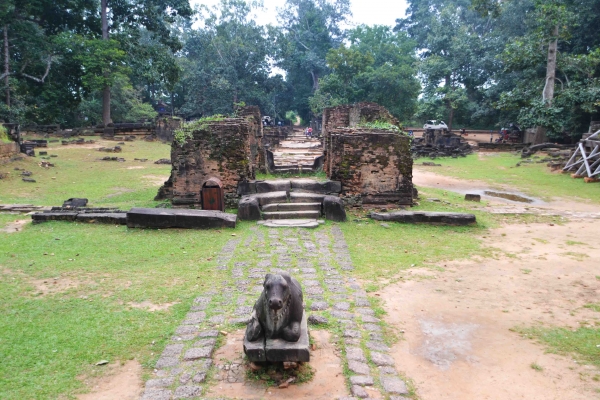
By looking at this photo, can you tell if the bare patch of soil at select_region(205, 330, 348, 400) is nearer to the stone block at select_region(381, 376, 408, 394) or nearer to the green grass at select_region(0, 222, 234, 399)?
the stone block at select_region(381, 376, 408, 394)

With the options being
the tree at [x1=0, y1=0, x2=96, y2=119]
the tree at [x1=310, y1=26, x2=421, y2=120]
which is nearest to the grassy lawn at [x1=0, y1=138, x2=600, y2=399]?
the tree at [x1=0, y1=0, x2=96, y2=119]

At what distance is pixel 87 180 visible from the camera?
16047mm

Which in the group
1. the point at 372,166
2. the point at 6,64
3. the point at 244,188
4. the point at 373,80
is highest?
the point at 373,80

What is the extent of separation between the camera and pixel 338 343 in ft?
14.4

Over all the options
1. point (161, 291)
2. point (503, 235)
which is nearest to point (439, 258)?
point (503, 235)

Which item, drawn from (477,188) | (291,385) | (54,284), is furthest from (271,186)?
(477,188)

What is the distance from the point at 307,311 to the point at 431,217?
213 inches

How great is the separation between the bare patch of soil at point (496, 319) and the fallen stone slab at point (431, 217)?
1338 millimetres

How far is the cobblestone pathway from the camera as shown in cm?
373

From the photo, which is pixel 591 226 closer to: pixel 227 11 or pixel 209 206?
pixel 209 206

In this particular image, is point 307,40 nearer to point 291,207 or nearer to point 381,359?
point 291,207

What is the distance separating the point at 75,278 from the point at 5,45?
74.0 feet

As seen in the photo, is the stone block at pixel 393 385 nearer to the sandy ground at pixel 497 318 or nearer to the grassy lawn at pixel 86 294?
the sandy ground at pixel 497 318

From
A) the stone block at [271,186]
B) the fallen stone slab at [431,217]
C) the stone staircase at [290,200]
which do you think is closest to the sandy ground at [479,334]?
the fallen stone slab at [431,217]
